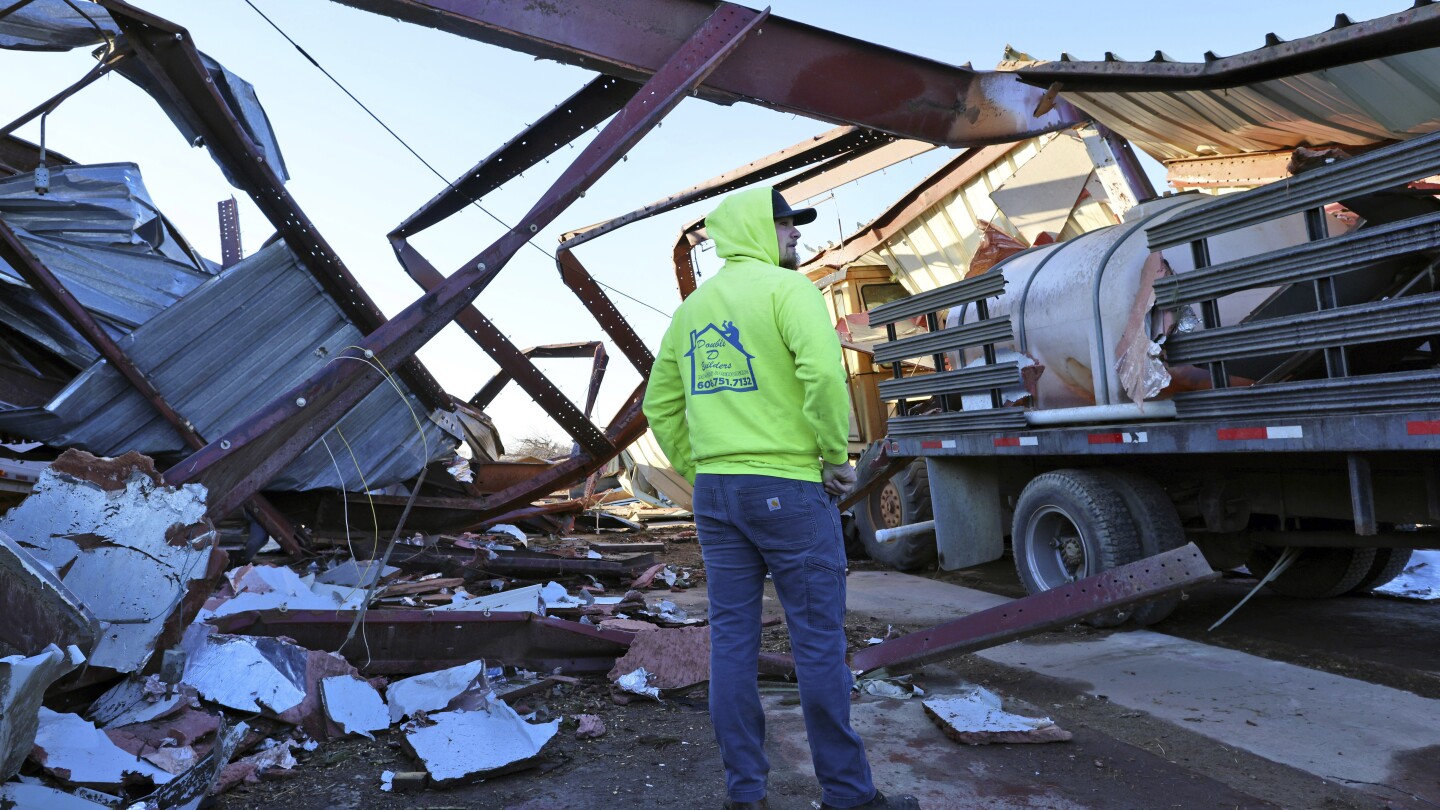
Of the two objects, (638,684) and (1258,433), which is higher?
(1258,433)

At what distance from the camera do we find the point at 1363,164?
154 inches

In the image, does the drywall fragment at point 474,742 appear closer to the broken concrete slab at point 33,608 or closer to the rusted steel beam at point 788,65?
the broken concrete slab at point 33,608

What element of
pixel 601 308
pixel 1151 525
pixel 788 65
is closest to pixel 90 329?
pixel 601 308

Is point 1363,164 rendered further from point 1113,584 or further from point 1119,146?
point 1119,146

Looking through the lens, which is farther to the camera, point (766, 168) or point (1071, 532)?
point (766, 168)

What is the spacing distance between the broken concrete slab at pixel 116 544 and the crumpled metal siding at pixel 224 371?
2.86 metres

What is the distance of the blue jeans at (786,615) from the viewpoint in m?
2.88

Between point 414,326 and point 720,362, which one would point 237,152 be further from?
point 720,362

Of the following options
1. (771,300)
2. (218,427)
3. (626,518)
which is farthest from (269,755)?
(626,518)

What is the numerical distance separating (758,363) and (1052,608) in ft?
6.70

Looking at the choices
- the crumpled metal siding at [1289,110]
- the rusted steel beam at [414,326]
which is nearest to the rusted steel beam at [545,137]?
the rusted steel beam at [414,326]

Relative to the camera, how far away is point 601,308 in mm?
8922

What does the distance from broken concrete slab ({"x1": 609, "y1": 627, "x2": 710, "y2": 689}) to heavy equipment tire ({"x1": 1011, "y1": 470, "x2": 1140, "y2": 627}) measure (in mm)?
1896

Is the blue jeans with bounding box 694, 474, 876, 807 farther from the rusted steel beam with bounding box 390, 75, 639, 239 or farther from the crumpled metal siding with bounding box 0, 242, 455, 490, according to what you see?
the rusted steel beam with bounding box 390, 75, 639, 239
